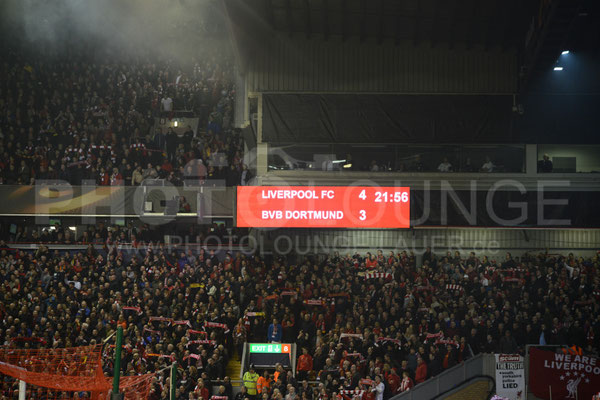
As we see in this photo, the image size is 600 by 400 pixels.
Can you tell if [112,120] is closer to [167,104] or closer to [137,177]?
[167,104]

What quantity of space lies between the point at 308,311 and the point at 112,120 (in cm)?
1573

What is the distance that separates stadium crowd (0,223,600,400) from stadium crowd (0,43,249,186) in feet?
15.8

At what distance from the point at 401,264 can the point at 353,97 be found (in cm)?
650

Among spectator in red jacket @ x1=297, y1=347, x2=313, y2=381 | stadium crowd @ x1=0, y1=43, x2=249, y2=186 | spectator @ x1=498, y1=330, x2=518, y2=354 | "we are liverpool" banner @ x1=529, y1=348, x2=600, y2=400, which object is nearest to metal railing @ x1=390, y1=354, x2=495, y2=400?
spectator @ x1=498, y1=330, x2=518, y2=354

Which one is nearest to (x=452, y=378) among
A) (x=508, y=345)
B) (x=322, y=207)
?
(x=508, y=345)

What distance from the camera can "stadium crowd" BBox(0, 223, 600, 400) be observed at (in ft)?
70.4

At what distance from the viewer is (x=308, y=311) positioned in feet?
78.7

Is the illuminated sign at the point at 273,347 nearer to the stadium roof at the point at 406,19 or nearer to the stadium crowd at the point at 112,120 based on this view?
the stadium crowd at the point at 112,120

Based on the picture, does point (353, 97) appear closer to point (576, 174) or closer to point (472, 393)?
point (576, 174)

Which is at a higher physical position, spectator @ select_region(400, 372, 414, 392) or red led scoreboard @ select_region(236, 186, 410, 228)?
red led scoreboard @ select_region(236, 186, 410, 228)

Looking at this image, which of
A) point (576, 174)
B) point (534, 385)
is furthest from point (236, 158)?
point (534, 385)

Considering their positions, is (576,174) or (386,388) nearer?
(386,388)

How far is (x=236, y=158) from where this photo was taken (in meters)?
31.4

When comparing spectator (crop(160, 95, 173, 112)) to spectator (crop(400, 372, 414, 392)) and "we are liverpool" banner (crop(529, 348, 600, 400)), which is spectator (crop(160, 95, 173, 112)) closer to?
spectator (crop(400, 372, 414, 392))
